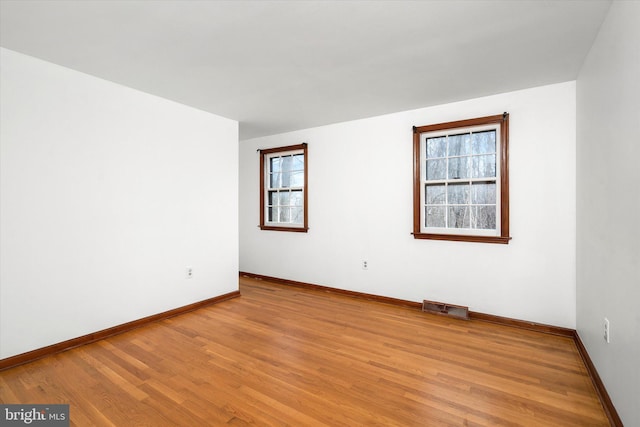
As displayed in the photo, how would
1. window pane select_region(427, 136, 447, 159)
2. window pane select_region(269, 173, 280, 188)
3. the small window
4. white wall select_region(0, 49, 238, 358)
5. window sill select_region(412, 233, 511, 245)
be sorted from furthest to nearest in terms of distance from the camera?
window pane select_region(269, 173, 280, 188)
the small window
window pane select_region(427, 136, 447, 159)
window sill select_region(412, 233, 511, 245)
white wall select_region(0, 49, 238, 358)

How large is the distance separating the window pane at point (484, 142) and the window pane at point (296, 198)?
2686 mm

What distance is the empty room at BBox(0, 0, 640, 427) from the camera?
1907mm

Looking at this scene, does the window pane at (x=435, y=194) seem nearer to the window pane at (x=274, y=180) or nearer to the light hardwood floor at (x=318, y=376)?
the light hardwood floor at (x=318, y=376)

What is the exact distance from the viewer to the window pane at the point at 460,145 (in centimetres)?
363

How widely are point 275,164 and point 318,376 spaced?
386 cm

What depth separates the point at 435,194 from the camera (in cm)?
385

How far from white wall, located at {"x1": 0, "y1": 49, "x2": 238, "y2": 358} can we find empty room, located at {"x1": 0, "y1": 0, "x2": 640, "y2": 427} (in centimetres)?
2

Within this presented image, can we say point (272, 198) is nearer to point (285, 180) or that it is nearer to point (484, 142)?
point (285, 180)

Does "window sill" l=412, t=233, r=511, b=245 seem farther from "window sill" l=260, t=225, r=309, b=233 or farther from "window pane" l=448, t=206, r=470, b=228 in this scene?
"window sill" l=260, t=225, r=309, b=233

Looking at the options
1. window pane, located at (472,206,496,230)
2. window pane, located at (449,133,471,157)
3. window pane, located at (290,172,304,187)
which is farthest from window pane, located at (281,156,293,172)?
window pane, located at (472,206,496,230)

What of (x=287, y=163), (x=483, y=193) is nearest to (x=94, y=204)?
(x=287, y=163)

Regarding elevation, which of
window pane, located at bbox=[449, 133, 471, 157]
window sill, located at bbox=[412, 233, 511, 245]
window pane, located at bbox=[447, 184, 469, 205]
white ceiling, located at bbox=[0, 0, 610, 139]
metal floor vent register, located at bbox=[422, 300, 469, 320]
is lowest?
metal floor vent register, located at bbox=[422, 300, 469, 320]

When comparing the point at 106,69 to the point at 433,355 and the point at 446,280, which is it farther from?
the point at 446,280

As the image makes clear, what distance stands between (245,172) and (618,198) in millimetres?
5060
